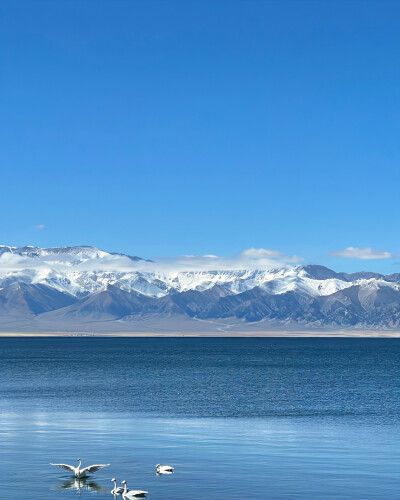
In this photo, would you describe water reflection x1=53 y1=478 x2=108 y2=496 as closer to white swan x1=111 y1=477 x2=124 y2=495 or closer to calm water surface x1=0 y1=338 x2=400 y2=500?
calm water surface x1=0 y1=338 x2=400 y2=500

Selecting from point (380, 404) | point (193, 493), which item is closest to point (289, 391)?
point (380, 404)

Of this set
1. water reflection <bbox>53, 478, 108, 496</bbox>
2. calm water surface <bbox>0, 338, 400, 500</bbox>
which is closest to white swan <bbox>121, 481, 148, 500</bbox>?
calm water surface <bbox>0, 338, 400, 500</bbox>

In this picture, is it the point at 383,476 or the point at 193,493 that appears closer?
the point at 193,493

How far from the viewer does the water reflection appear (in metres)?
42.3

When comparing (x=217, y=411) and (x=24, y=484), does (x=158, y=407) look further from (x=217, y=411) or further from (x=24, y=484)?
(x=24, y=484)

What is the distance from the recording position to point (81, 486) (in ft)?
142

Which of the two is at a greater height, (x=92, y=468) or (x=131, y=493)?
(x=92, y=468)

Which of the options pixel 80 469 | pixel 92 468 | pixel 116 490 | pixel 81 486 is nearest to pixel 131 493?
pixel 116 490

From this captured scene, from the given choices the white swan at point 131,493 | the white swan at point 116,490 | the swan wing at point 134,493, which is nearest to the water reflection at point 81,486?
the white swan at point 116,490

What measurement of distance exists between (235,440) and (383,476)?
14.8 meters

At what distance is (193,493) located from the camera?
40.7m

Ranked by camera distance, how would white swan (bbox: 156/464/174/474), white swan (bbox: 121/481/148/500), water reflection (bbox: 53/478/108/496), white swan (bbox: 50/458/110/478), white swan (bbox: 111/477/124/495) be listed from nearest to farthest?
white swan (bbox: 121/481/148/500)
white swan (bbox: 111/477/124/495)
water reflection (bbox: 53/478/108/496)
white swan (bbox: 50/458/110/478)
white swan (bbox: 156/464/174/474)

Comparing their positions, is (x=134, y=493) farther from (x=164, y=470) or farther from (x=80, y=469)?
(x=80, y=469)

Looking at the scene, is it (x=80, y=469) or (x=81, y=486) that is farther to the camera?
(x=80, y=469)
